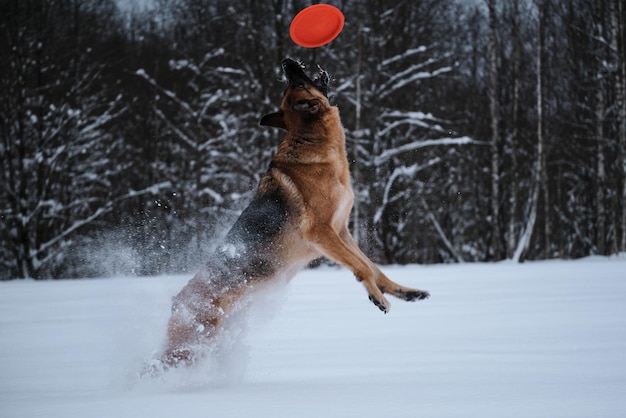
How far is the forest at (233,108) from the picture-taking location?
616 inches

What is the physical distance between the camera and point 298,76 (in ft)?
14.2

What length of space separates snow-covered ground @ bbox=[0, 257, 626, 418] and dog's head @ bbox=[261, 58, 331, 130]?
1171 mm

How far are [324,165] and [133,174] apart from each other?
1624 centimetres

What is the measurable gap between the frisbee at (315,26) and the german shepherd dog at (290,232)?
701 mm

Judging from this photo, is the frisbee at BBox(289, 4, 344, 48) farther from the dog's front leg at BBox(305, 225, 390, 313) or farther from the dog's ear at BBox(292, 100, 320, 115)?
the dog's front leg at BBox(305, 225, 390, 313)

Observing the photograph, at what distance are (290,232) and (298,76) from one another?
107cm

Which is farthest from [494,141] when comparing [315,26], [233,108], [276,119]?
[276,119]

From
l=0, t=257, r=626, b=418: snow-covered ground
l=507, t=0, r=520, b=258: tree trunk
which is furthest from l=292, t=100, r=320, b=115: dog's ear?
l=507, t=0, r=520, b=258: tree trunk

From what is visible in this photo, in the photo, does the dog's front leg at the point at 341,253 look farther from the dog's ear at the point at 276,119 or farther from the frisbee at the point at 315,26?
the frisbee at the point at 315,26

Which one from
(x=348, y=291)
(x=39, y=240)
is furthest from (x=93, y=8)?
(x=348, y=291)

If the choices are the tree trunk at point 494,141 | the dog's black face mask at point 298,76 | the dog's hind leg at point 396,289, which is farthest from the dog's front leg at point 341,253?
the tree trunk at point 494,141

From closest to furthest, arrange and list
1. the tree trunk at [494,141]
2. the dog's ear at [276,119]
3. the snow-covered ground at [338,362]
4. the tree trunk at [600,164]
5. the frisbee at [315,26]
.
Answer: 1. the snow-covered ground at [338,362]
2. the dog's ear at [276,119]
3. the frisbee at [315,26]
4. the tree trunk at [494,141]
5. the tree trunk at [600,164]

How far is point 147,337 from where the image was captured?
165 inches

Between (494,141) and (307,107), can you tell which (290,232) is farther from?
(494,141)
